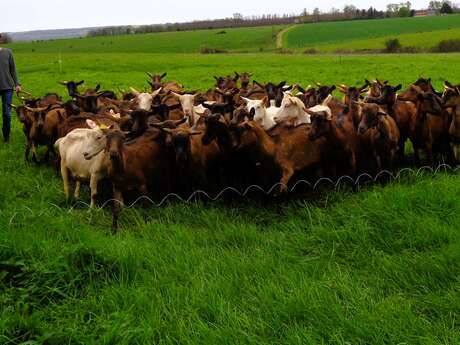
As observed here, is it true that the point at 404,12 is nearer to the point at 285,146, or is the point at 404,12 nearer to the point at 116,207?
the point at 285,146

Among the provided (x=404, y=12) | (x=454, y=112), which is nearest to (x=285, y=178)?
(x=454, y=112)

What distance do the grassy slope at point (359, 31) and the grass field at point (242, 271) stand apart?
66724 millimetres

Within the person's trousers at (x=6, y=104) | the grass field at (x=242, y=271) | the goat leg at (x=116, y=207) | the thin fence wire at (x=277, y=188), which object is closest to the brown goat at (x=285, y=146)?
the thin fence wire at (x=277, y=188)

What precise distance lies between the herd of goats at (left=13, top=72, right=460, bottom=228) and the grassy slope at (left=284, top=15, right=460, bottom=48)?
63.5 metres

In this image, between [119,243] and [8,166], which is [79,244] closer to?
A: [119,243]

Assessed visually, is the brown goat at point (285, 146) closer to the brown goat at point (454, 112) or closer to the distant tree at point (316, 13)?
the brown goat at point (454, 112)

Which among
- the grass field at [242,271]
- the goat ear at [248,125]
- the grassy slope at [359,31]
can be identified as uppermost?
the grassy slope at [359,31]

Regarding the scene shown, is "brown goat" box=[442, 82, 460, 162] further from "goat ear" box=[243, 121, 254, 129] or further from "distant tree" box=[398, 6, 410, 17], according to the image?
"distant tree" box=[398, 6, 410, 17]

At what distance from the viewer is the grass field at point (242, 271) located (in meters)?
4.45

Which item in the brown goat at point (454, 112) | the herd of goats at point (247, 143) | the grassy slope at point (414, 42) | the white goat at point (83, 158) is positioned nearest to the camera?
the herd of goats at point (247, 143)

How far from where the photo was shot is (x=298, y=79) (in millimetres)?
26125

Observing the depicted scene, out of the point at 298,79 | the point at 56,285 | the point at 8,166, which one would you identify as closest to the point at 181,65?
the point at 298,79

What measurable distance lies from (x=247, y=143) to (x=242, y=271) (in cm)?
278

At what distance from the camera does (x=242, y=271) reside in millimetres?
5391
